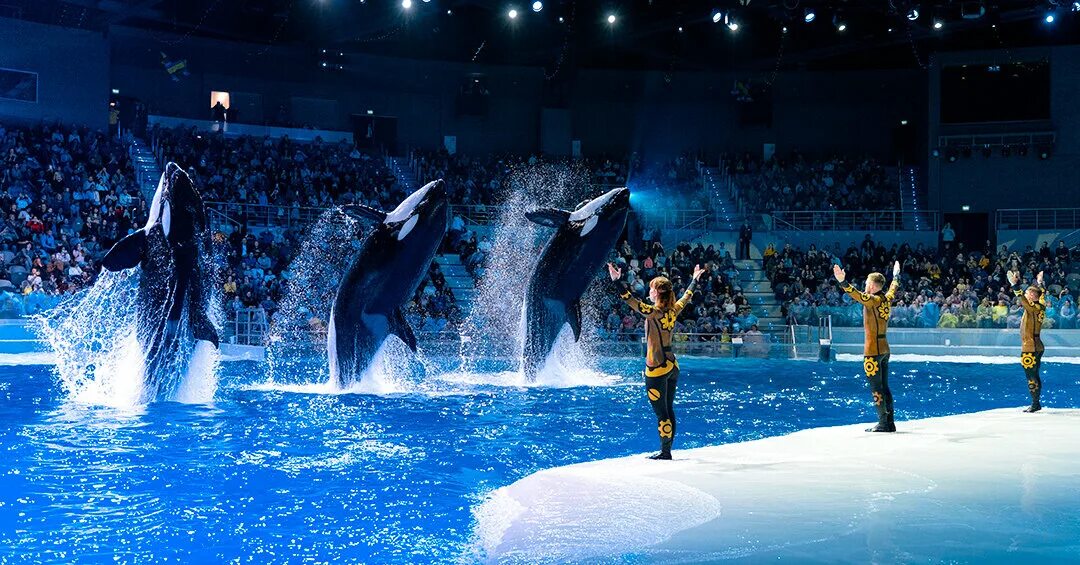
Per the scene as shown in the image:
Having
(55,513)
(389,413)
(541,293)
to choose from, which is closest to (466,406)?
(389,413)

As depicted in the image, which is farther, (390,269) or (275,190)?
(275,190)

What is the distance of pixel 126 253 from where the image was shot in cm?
1177

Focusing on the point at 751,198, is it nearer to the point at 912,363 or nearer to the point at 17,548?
the point at 912,363

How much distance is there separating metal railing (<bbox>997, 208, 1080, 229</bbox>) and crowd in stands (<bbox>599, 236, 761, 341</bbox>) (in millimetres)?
8899

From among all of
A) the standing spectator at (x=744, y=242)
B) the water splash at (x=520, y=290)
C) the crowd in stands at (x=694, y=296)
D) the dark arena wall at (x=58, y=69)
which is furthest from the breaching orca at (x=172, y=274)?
the standing spectator at (x=744, y=242)

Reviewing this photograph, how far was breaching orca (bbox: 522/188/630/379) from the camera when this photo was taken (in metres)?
14.7

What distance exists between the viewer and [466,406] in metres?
12.9

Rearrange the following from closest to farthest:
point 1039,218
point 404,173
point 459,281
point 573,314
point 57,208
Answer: point 573,314
point 57,208
point 459,281
point 1039,218
point 404,173

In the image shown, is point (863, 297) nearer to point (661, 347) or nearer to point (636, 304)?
point (661, 347)

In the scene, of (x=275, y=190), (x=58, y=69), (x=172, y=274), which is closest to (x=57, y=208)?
(x=275, y=190)

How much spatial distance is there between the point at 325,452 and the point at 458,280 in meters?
18.8

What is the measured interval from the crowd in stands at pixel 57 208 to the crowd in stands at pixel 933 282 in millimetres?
15541

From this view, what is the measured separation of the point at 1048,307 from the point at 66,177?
23073 mm

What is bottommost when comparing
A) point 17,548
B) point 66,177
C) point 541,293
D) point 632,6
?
point 17,548
